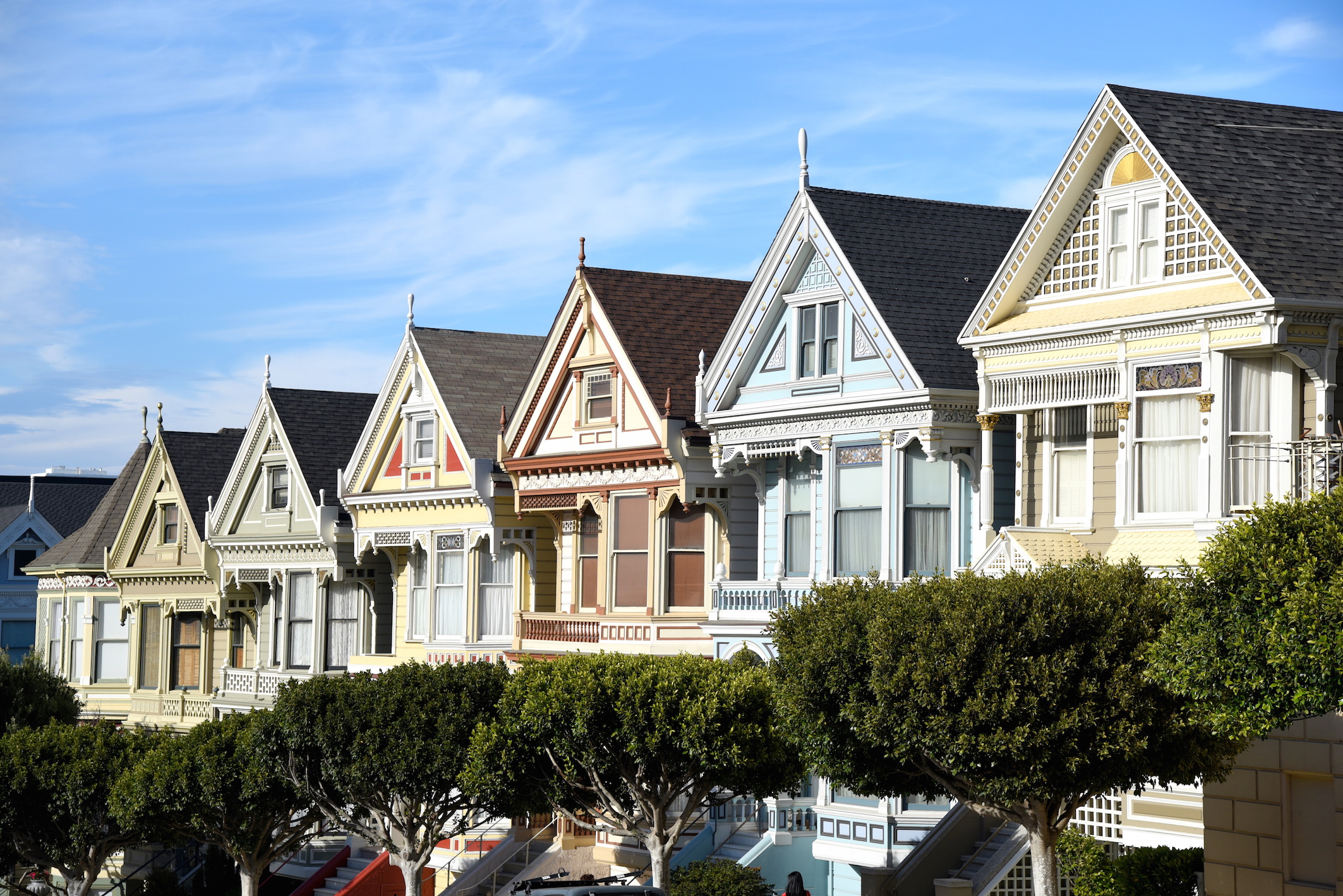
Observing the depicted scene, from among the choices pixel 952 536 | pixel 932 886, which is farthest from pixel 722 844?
pixel 952 536

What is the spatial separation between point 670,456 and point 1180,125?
13.0 metres

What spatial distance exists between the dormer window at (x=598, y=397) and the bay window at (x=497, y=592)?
511 cm

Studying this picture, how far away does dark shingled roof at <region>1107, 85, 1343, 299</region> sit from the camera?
24484 millimetres

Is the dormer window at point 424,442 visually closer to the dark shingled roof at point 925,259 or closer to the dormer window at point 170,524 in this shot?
the dormer window at point 170,524

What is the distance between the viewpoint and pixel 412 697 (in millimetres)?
31641

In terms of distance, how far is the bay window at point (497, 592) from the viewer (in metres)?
42.2

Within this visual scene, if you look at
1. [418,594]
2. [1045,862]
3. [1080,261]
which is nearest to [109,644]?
[418,594]

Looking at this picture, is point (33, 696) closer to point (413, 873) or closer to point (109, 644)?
point (109, 644)

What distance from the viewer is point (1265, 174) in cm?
2609

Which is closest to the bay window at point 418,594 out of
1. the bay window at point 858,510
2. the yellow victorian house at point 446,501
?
the yellow victorian house at point 446,501

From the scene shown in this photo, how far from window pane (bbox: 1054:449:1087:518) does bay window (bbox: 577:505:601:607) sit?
44.7 feet

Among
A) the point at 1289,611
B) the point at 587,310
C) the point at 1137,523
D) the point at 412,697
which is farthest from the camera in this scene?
the point at 587,310

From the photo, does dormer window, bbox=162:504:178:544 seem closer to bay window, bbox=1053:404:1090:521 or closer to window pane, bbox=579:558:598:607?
window pane, bbox=579:558:598:607

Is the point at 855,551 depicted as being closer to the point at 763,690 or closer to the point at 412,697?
the point at 763,690
